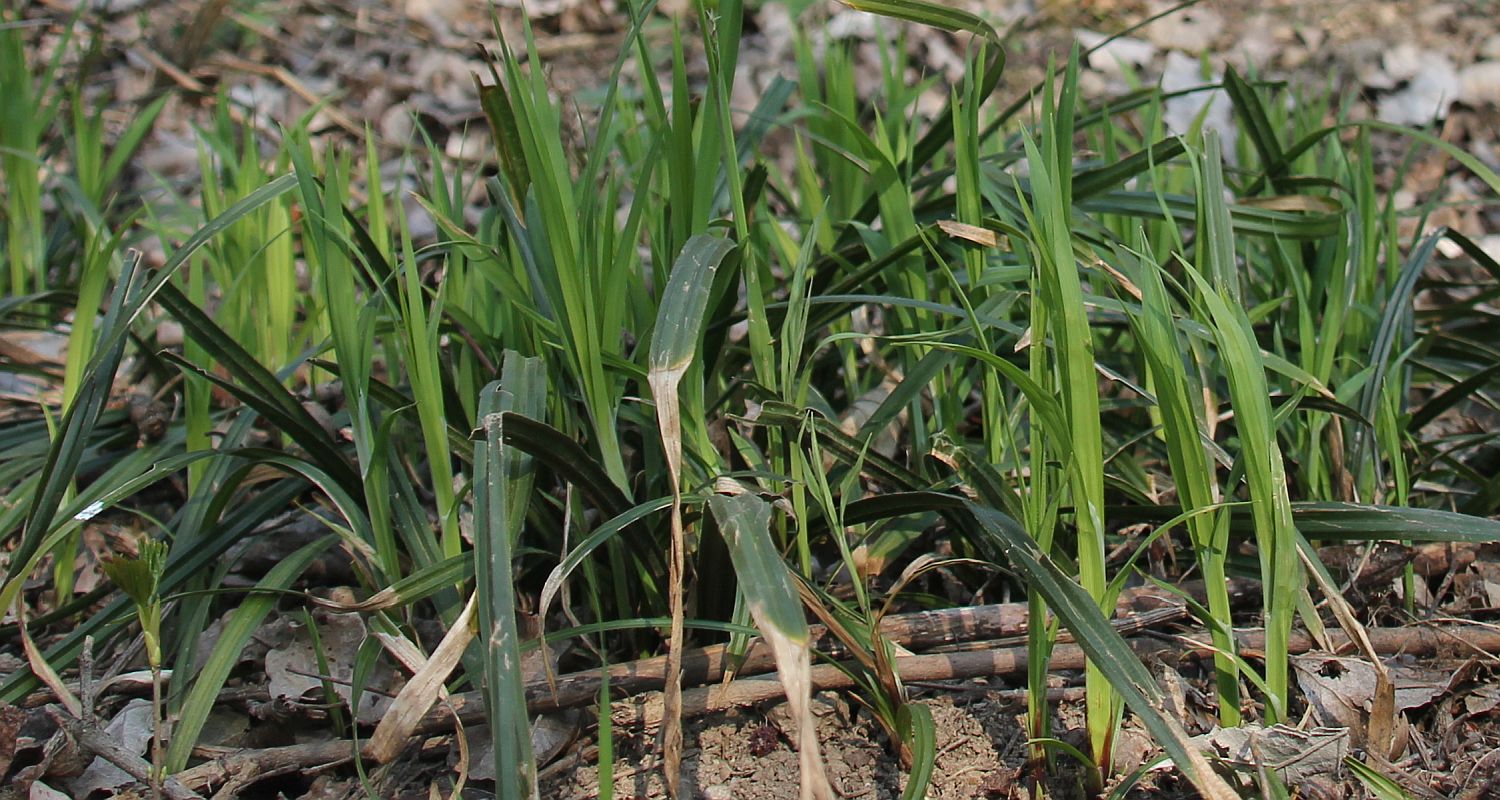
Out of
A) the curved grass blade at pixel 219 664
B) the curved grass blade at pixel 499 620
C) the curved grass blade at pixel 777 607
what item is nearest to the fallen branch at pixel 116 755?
the curved grass blade at pixel 219 664

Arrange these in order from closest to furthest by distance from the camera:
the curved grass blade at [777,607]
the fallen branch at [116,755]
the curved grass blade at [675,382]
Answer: the curved grass blade at [777,607] → the curved grass blade at [675,382] → the fallen branch at [116,755]

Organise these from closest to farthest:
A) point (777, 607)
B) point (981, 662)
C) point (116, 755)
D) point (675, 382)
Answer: point (777, 607) < point (675, 382) < point (116, 755) < point (981, 662)

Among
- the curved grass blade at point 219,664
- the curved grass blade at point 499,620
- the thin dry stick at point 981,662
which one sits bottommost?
the thin dry stick at point 981,662

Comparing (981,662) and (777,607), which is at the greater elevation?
(777,607)

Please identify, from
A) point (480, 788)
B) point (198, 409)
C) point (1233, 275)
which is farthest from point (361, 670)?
point (1233, 275)

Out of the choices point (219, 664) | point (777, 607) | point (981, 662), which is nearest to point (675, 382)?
point (777, 607)

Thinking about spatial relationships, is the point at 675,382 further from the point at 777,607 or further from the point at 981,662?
the point at 981,662

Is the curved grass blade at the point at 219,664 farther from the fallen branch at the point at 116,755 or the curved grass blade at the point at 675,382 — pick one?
the curved grass blade at the point at 675,382

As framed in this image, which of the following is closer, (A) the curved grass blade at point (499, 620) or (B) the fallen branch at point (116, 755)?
(A) the curved grass blade at point (499, 620)

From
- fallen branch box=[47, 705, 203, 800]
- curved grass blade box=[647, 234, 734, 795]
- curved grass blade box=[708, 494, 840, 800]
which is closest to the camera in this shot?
curved grass blade box=[708, 494, 840, 800]

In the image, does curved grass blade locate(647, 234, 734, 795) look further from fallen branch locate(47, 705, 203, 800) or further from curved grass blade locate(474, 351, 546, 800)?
fallen branch locate(47, 705, 203, 800)

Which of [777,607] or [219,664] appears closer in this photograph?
[777,607]

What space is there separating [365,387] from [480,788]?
440mm

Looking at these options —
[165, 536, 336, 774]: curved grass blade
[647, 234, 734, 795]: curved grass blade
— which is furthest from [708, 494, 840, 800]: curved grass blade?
[165, 536, 336, 774]: curved grass blade
